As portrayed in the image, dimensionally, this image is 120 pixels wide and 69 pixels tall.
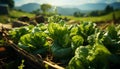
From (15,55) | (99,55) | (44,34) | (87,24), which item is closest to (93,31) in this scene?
(87,24)

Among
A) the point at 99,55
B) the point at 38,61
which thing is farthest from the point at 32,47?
the point at 99,55

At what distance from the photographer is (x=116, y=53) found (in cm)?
286

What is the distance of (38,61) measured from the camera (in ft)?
11.0

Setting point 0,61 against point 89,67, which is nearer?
point 89,67

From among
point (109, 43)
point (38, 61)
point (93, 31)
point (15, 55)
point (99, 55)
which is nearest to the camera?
point (99, 55)

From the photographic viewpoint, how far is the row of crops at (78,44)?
9.09 feet

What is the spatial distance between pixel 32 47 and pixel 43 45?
0.19 metres

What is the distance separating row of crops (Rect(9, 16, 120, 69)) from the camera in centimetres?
277

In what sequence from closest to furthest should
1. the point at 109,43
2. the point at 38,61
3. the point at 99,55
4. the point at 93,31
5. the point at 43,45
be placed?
the point at 99,55 → the point at 109,43 → the point at 38,61 → the point at 93,31 → the point at 43,45

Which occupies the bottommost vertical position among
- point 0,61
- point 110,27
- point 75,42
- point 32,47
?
point 0,61

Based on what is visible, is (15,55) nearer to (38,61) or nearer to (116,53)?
(38,61)

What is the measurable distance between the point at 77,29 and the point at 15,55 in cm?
133

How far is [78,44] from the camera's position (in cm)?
345

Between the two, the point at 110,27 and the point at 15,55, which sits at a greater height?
the point at 110,27
